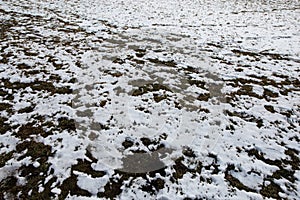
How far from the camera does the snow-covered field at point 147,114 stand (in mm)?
4711

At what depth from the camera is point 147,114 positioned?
6.70m

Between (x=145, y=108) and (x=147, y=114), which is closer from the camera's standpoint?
(x=147, y=114)

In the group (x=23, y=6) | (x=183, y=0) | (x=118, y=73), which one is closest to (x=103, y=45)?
(x=118, y=73)

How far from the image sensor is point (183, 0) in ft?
79.9

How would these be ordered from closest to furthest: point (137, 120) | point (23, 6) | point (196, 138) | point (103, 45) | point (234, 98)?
point (196, 138) → point (137, 120) → point (234, 98) → point (103, 45) → point (23, 6)

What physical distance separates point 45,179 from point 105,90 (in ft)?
12.9

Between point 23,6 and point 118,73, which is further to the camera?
point 23,6

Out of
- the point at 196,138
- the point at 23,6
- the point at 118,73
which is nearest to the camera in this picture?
the point at 196,138

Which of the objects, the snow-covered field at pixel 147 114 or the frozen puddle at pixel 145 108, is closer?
the snow-covered field at pixel 147 114

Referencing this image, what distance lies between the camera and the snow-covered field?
4711 mm

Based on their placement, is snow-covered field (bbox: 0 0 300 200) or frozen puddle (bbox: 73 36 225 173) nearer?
snow-covered field (bbox: 0 0 300 200)

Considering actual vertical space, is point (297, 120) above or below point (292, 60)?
below

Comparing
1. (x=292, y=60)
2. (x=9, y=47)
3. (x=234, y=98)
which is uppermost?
(x=292, y=60)

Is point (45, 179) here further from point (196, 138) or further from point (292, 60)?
point (292, 60)
